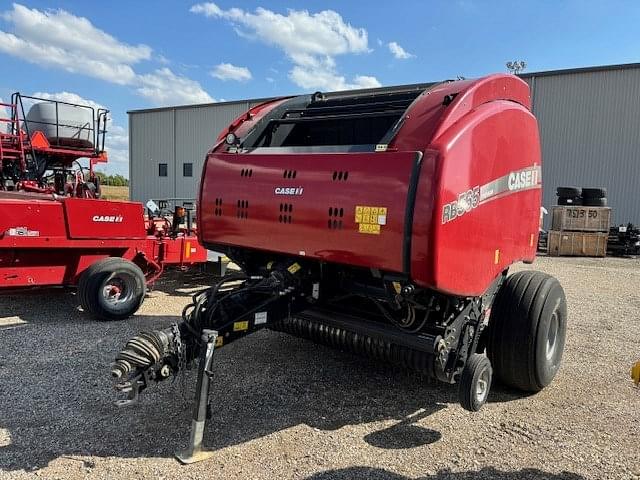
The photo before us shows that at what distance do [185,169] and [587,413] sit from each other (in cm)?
2387

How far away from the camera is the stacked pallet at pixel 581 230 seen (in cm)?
1413

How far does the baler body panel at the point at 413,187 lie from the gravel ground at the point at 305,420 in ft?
Result: 3.15

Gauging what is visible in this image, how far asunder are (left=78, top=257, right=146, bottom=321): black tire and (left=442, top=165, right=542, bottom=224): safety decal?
4.02 metres

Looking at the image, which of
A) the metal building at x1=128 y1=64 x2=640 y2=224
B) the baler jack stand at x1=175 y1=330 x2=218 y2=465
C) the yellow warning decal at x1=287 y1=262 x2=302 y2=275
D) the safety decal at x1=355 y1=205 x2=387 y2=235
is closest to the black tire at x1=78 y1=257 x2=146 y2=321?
the yellow warning decal at x1=287 y1=262 x2=302 y2=275

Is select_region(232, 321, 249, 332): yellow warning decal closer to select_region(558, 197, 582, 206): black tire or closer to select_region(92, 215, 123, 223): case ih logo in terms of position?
select_region(92, 215, 123, 223): case ih logo

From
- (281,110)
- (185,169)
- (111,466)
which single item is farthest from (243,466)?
(185,169)

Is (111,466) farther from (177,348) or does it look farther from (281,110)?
(281,110)

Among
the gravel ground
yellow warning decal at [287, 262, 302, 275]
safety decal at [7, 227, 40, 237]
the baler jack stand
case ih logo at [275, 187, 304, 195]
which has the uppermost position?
case ih logo at [275, 187, 304, 195]

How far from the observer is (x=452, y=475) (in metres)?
2.93

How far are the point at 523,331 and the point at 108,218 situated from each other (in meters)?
4.51

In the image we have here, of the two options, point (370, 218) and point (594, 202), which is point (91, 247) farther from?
point (594, 202)

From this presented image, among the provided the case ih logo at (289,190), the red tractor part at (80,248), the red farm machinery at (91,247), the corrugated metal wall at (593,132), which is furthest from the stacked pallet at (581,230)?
the case ih logo at (289,190)

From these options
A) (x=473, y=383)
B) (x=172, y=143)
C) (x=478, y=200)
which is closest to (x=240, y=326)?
(x=473, y=383)

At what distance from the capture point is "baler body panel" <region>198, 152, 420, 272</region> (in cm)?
311
